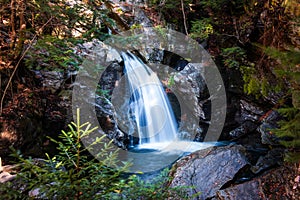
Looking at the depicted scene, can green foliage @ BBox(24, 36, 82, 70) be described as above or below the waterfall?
above

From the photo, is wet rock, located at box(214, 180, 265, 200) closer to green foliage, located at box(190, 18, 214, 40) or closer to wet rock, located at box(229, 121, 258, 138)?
wet rock, located at box(229, 121, 258, 138)

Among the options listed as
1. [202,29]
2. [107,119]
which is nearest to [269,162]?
[107,119]

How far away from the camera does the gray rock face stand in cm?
352

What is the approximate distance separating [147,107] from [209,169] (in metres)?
3.87

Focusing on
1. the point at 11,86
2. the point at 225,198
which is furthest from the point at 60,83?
the point at 225,198

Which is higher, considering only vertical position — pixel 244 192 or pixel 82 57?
pixel 82 57

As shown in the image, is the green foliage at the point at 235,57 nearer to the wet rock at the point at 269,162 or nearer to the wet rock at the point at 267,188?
the wet rock at the point at 269,162

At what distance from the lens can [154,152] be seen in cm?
621

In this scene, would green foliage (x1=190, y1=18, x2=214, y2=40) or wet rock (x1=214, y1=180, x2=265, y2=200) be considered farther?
green foliage (x1=190, y1=18, x2=214, y2=40)

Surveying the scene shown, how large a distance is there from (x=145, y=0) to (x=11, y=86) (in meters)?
5.83

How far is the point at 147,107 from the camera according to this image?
289 inches

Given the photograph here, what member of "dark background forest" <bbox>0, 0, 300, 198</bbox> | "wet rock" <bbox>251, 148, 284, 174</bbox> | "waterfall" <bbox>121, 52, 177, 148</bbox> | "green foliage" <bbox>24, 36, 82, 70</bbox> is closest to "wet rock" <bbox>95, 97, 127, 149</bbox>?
"dark background forest" <bbox>0, 0, 300, 198</bbox>

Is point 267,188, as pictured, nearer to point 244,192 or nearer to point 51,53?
point 244,192

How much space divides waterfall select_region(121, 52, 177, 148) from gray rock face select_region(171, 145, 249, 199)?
2.93 metres
